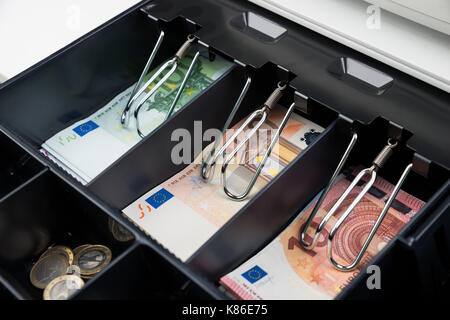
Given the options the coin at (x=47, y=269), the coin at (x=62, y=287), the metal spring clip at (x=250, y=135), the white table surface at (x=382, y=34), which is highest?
the white table surface at (x=382, y=34)

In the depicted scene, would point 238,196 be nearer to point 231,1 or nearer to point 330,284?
point 330,284

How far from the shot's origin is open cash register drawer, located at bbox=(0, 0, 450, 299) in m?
0.84

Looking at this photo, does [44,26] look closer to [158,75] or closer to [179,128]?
[158,75]

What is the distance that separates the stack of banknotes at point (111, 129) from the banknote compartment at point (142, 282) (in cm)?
29

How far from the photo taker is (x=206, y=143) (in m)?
1.11

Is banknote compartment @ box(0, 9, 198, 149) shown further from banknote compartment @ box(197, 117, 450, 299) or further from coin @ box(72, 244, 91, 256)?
banknote compartment @ box(197, 117, 450, 299)

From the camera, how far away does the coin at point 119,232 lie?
2.82 feet

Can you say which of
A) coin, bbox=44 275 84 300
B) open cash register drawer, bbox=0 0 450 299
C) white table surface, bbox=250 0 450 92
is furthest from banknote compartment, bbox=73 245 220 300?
white table surface, bbox=250 0 450 92

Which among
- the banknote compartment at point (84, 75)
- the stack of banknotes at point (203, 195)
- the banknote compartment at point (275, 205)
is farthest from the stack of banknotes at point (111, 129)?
the banknote compartment at point (275, 205)

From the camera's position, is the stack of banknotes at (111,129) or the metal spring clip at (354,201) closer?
the metal spring clip at (354,201)

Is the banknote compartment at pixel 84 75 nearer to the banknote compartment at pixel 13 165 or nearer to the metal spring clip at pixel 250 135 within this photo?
the banknote compartment at pixel 13 165

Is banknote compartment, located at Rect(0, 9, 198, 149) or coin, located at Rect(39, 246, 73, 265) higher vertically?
banknote compartment, located at Rect(0, 9, 198, 149)

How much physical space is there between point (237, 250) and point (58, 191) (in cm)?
31

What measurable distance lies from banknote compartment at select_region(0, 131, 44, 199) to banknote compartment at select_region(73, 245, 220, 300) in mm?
232
